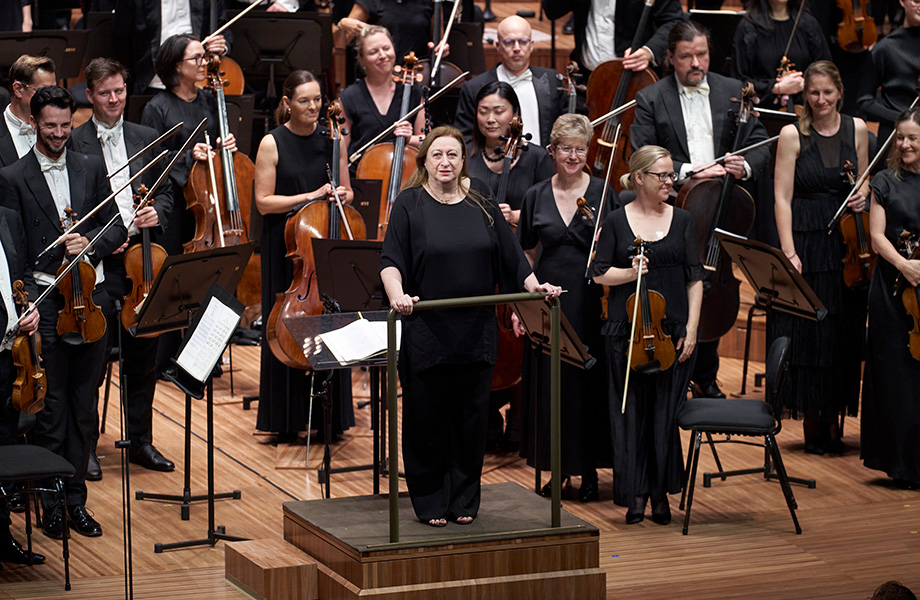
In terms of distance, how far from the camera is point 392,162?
5598mm

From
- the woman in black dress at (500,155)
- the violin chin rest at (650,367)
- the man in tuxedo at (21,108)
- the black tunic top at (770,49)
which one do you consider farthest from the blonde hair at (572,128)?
the man in tuxedo at (21,108)

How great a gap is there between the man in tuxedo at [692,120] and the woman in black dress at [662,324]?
2.27ft

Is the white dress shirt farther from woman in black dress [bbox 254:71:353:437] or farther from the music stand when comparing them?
the music stand

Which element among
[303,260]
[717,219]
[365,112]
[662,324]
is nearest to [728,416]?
[662,324]

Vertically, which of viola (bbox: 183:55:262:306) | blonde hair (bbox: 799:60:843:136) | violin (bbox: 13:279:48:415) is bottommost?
violin (bbox: 13:279:48:415)

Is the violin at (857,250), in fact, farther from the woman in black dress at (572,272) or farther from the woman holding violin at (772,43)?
the woman in black dress at (572,272)

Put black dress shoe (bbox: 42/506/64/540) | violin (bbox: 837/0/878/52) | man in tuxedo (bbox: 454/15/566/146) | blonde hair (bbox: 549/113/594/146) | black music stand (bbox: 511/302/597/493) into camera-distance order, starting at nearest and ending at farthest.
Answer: black music stand (bbox: 511/302/597/493), black dress shoe (bbox: 42/506/64/540), blonde hair (bbox: 549/113/594/146), man in tuxedo (bbox: 454/15/566/146), violin (bbox: 837/0/878/52)

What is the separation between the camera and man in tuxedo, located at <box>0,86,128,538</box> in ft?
14.5

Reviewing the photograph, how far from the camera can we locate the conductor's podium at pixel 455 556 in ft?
12.5

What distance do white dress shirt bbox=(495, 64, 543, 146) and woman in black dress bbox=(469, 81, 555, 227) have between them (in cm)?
52

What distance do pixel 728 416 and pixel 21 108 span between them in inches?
108

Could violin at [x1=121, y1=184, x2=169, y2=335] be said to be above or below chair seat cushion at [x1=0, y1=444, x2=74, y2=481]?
above

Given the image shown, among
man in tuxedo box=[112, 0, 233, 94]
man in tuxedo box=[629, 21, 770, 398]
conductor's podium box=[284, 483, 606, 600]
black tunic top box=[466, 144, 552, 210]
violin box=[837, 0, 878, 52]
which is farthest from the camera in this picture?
violin box=[837, 0, 878, 52]

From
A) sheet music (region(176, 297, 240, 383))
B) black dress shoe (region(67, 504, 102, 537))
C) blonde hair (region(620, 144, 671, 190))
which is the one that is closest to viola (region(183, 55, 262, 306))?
sheet music (region(176, 297, 240, 383))
